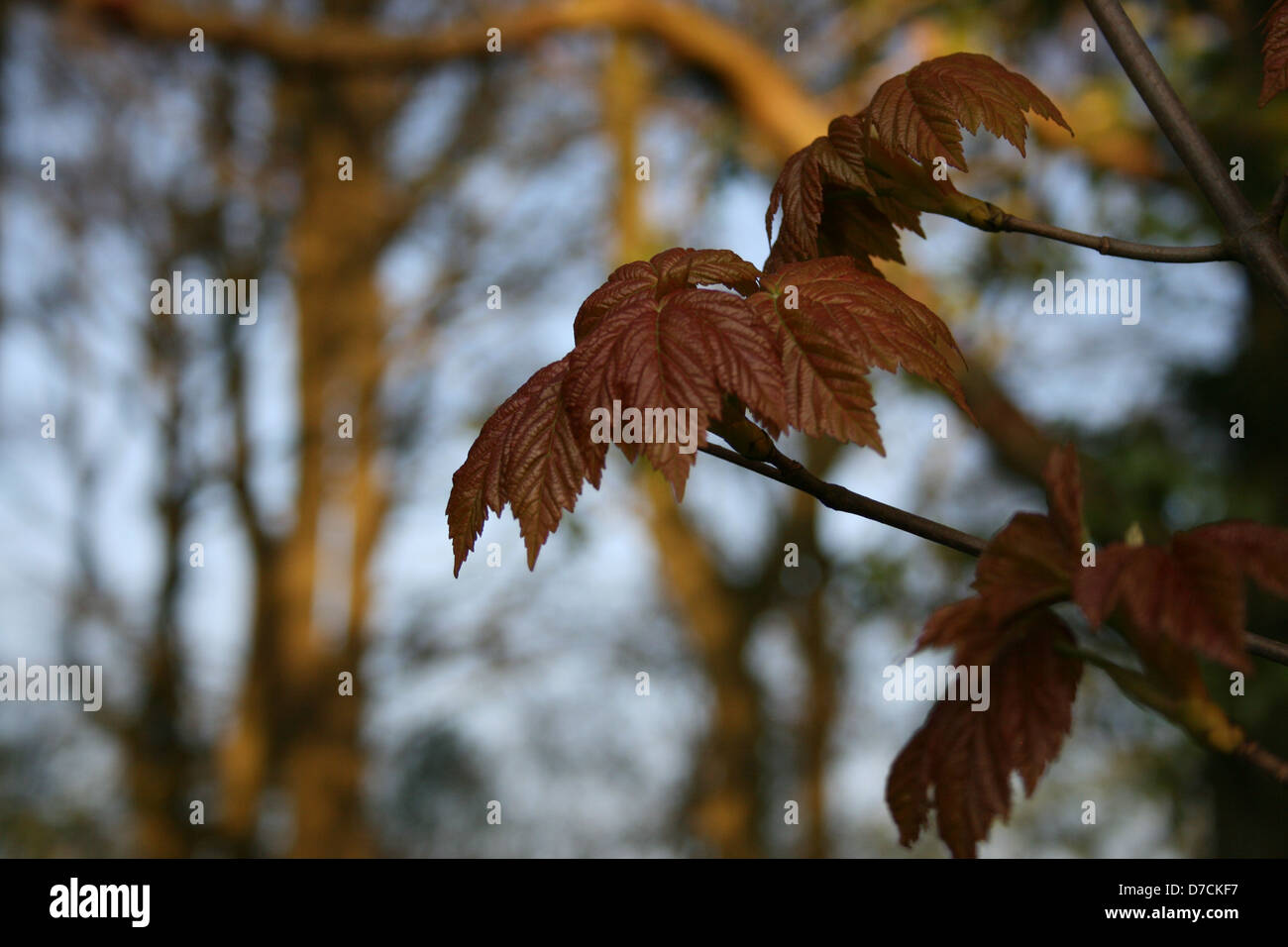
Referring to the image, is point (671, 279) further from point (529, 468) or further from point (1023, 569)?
point (1023, 569)

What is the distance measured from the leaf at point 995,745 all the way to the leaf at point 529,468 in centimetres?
33

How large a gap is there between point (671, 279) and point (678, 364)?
5.8 inches

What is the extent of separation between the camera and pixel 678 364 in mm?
859

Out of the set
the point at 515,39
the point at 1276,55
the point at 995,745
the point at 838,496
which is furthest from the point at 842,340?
the point at 515,39

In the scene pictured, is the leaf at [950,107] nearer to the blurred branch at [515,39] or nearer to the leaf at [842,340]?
the leaf at [842,340]

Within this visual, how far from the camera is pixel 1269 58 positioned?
93 centimetres

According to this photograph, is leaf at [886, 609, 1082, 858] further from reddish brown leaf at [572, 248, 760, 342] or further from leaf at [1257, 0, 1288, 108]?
leaf at [1257, 0, 1288, 108]

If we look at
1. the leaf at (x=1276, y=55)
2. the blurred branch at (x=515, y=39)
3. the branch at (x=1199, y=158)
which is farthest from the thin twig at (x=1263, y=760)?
the blurred branch at (x=515, y=39)

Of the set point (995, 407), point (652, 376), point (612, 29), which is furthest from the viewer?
point (612, 29)

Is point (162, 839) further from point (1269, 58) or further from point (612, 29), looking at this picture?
point (1269, 58)

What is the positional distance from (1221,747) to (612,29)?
563 centimetres

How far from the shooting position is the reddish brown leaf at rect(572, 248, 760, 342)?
97cm

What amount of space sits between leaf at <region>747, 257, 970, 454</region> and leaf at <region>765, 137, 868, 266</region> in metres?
0.09
